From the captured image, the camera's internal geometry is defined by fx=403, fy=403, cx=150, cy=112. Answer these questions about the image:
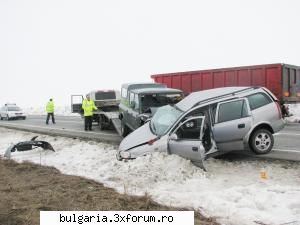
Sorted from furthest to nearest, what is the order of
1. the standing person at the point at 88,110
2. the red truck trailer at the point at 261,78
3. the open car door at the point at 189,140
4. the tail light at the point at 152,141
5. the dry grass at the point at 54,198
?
1. the standing person at the point at 88,110
2. the red truck trailer at the point at 261,78
3. the tail light at the point at 152,141
4. the open car door at the point at 189,140
5. the dry grass at the point at 54,198

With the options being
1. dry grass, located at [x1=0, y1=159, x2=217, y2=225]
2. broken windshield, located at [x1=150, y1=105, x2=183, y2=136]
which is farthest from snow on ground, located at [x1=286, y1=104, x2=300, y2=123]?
dry grass, located at [x1=0, y1=159, x2=217, y2=225]

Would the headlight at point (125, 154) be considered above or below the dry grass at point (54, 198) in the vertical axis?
above

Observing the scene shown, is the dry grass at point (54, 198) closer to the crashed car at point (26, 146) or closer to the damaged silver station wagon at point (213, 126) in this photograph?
the damaged silver station wagon at point (213, 126)

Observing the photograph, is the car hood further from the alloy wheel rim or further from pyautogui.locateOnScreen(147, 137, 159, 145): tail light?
the alloy wheel rim

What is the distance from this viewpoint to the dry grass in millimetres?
6598

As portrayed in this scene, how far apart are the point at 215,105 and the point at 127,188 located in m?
3.45

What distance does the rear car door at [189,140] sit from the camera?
9211 mm

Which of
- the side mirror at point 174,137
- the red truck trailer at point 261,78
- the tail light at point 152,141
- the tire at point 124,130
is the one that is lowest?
the tire at point 124,130

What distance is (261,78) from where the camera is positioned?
755 inches

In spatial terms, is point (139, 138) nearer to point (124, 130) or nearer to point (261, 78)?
point (124, 130)

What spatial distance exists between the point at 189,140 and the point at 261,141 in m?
2.34

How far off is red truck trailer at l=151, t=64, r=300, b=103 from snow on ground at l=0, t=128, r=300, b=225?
927cm

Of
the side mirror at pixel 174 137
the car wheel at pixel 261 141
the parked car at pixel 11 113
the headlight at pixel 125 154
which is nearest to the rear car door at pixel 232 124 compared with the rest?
the car wheel at pixel 261 141

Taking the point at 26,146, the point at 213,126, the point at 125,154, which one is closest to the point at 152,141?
the point at 125,154
